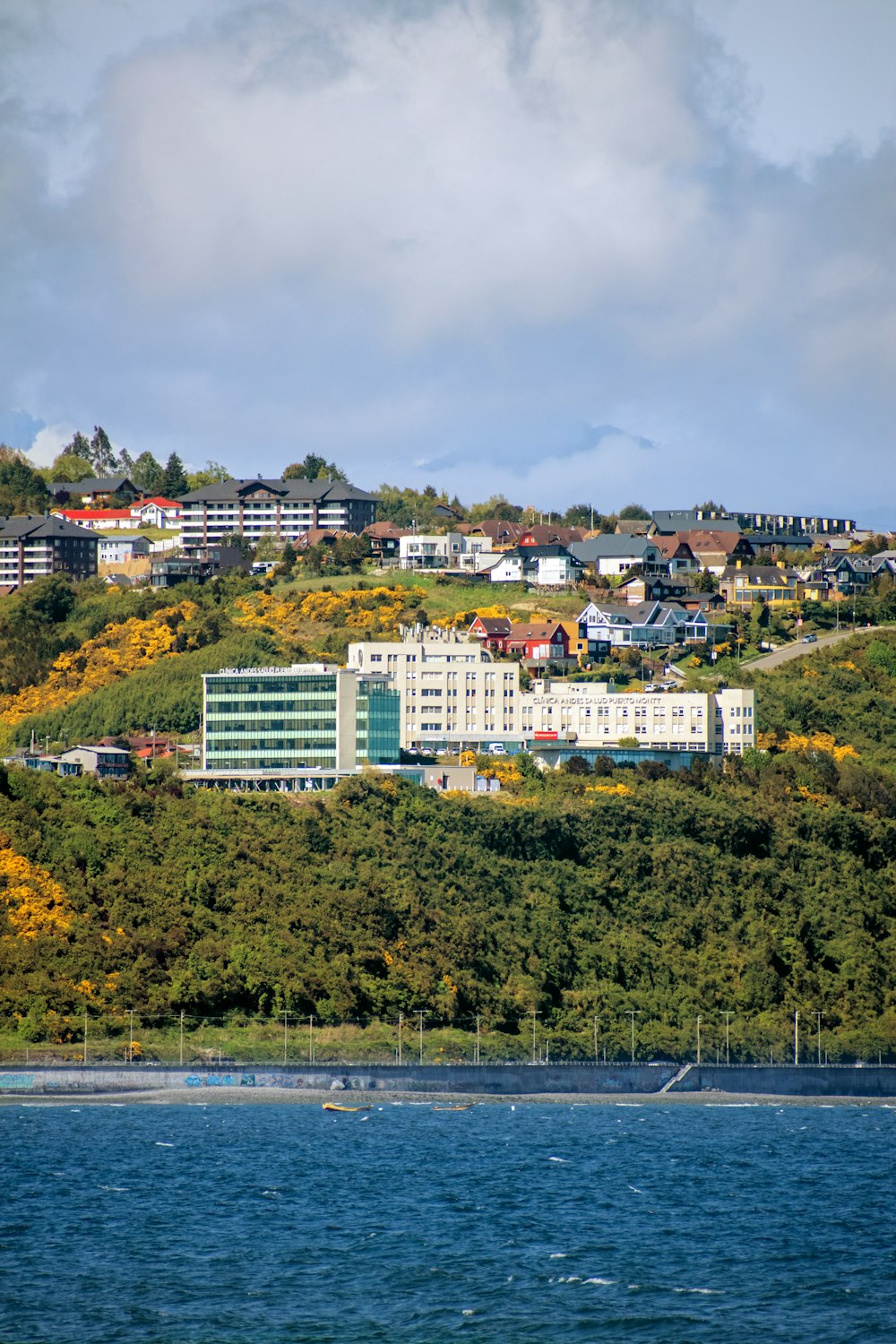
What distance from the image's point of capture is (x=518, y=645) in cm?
16812

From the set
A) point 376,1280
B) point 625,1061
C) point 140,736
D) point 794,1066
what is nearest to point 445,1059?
point 625,1061

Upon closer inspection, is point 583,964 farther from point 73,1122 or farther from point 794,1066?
point 73,1122

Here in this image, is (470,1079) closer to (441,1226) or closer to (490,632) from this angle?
(441,1226)

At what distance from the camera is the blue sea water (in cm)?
5853

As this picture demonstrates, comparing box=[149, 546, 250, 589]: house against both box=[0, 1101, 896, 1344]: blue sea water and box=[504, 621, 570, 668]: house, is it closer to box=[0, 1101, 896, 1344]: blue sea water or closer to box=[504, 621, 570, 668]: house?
box=[504, 621, 570, 668]: house

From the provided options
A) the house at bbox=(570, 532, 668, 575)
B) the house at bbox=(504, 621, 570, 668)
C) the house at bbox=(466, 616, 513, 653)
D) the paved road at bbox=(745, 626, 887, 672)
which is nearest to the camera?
the house at bbox=(504, 621, 570, 668)

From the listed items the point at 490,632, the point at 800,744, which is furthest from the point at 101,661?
the point at 800,744

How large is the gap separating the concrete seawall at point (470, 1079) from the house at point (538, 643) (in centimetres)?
6120

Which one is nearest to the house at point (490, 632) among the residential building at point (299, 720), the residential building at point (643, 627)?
the residential building at point (643, 627)

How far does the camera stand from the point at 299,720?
141500mm

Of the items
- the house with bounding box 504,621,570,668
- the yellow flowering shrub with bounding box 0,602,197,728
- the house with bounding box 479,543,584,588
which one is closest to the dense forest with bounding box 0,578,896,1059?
the yellow flowering shrub with bounding box 0,602,197,728

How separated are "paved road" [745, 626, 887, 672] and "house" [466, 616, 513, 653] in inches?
828

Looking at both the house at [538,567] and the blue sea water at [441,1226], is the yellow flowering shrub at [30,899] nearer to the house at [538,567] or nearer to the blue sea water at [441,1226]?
the blue sea water at [441,1226]

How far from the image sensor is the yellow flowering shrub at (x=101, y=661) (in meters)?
169
